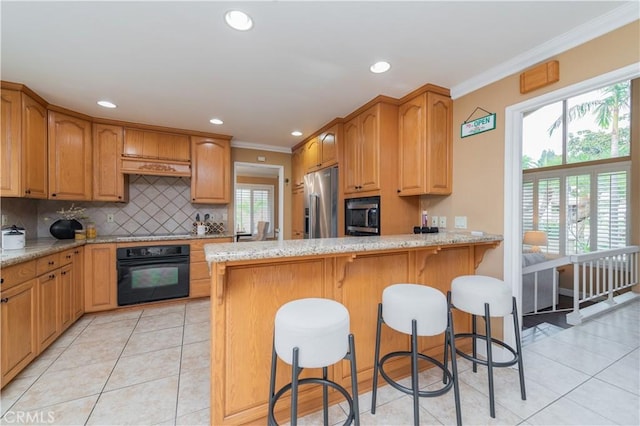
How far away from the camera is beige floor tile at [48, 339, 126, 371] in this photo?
6.93 feet

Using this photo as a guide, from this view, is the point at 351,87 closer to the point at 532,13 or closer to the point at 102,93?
the point at 532,13

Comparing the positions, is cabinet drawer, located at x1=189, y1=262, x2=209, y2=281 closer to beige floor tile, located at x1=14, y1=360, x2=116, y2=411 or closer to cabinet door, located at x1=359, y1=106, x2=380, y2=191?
beige floor tile, located at x1=14, y1=360, x2=116, y2=411

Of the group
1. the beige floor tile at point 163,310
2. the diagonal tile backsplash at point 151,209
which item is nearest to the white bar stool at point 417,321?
the beige floor tile at point 163,310

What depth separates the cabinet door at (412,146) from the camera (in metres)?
2.48

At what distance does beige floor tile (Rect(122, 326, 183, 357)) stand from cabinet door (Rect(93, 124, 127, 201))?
1.86 meters

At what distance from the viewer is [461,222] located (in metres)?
2.47

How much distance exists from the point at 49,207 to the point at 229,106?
2.64 metres

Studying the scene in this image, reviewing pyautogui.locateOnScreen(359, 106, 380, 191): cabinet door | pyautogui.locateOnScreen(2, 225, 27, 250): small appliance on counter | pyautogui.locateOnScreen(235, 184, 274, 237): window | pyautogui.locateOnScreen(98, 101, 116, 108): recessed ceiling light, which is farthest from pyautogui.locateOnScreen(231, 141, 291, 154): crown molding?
pyautogui.locateOnScreen(235, 184, 274, 237): window

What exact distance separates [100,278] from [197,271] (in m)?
1.05

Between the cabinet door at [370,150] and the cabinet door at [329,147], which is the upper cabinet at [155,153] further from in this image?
the cabinet door at [370,150]

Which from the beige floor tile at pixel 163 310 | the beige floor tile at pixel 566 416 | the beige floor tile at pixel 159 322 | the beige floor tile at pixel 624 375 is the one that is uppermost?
the beige floor tile at pixel 566 416

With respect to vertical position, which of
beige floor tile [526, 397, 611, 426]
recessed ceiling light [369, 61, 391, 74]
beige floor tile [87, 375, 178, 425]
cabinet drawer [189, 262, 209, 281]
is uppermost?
recessed ceiling light [369, 61, 391, 74]

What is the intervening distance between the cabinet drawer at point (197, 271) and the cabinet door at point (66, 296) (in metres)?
1.19

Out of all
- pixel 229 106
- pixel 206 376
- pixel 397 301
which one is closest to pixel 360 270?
pixel 397 301
